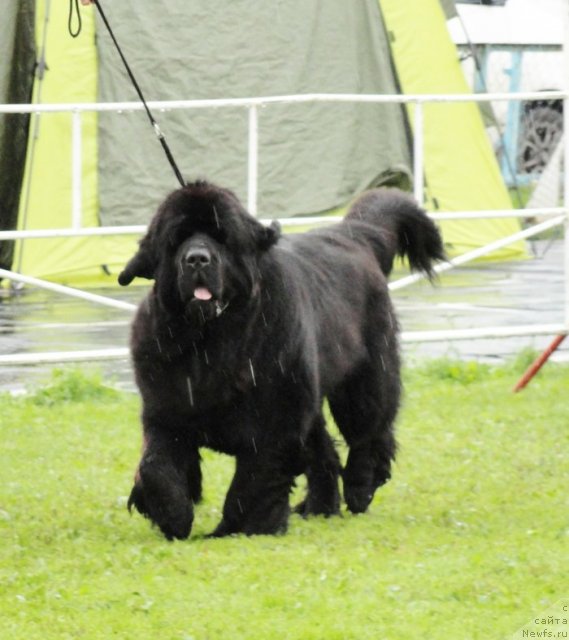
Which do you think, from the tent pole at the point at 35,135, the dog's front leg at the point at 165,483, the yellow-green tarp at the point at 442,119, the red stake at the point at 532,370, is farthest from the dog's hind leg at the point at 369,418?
the yellow-green tarp at the point at 442,119

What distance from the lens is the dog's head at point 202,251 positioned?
5895 millimetres

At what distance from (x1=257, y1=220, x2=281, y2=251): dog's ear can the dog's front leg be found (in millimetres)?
733

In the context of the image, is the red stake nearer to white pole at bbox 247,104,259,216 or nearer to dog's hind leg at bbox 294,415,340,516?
white pole at bbox 247,104,259,216

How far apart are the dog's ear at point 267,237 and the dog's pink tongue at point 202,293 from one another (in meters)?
0.34

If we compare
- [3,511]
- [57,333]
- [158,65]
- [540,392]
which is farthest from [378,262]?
[158,65]

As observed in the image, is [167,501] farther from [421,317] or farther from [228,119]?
[228,119]

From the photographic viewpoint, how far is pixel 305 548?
5.96 metres

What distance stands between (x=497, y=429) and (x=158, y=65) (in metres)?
7.50

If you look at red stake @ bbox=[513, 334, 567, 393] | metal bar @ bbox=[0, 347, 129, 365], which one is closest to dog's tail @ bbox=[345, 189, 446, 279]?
red stake @ bbox=[513, 334, 567, 393]

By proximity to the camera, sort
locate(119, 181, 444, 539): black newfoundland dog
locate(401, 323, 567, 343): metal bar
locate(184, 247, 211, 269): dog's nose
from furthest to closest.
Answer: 1. locate(401, 323, 567, 343): metal bar
2. locate(119, 181, 444, 539): black newfoundland dog
3. locate(184, 247, 211, 269): dog's nose

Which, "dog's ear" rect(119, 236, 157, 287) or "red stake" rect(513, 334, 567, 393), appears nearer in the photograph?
"dog's ear" rect(119, 236, 157, 287)

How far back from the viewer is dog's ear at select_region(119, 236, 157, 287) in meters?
6.12

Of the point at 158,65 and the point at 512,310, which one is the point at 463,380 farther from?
the point at 158,65

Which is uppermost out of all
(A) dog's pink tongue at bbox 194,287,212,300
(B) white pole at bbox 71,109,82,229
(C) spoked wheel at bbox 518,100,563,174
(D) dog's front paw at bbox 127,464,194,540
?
(A) dog's pink tongue at bbox 194,287,212,300
